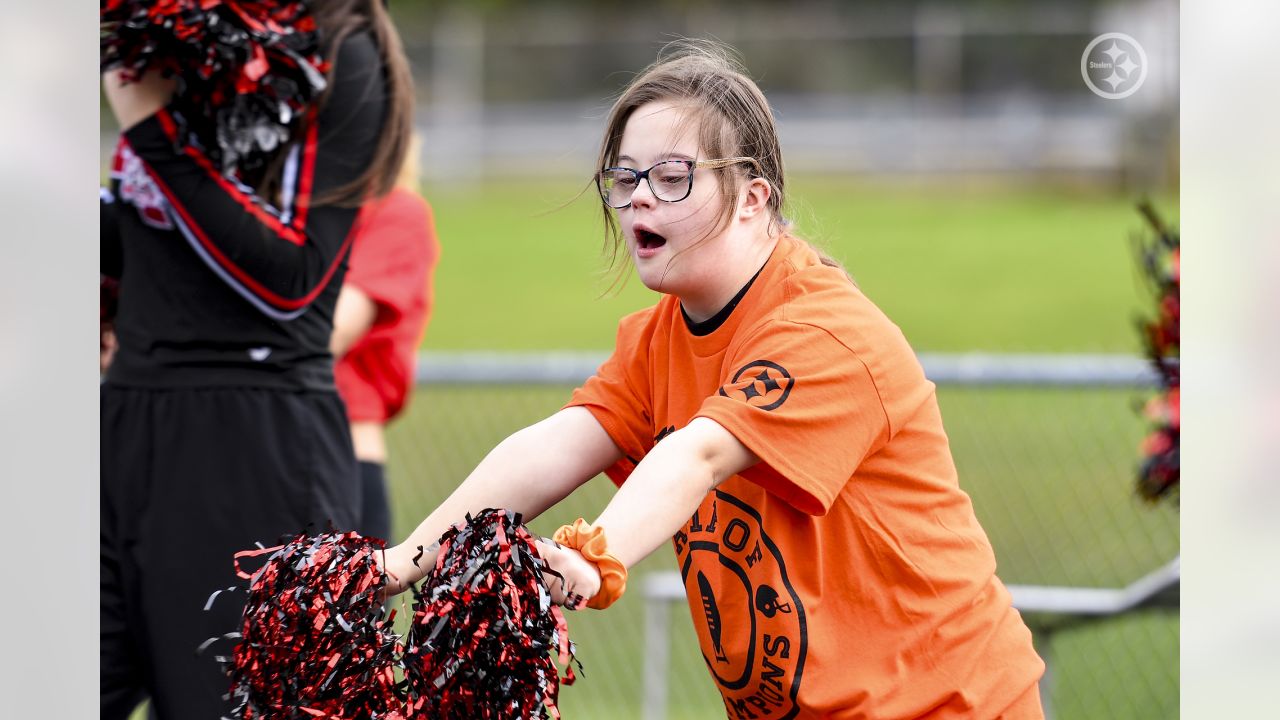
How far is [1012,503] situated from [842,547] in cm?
437

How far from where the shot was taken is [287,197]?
2.52 meters

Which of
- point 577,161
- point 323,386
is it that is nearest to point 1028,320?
point 577,161

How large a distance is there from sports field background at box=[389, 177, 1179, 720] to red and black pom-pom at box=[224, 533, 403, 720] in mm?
519

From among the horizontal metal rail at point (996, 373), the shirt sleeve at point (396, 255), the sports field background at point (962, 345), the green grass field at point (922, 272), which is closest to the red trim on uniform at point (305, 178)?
the sports field background at point (962, 345)

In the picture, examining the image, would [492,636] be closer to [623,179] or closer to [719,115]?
[623,179]

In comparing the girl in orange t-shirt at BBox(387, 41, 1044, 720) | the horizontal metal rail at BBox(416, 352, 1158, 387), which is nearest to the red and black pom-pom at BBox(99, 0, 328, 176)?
the girl in orange t-shirt at BBox(387, 41, 1044, 720)

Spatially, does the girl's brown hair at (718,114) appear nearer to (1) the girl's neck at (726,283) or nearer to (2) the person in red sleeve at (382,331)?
(1) the girl's neck at (726,283)

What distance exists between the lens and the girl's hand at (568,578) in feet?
5.16

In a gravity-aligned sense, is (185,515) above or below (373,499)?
above

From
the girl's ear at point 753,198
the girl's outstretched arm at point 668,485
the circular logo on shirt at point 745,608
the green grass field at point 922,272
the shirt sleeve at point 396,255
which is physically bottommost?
the green grass field at point 922,272

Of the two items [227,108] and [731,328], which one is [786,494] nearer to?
[731,328]

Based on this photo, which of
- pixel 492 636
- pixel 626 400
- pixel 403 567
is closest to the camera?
pixel 492 636

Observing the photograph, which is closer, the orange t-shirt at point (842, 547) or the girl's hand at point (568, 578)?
the girl's hand at point (568, 578)

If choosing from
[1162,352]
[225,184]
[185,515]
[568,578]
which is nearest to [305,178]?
[225,184]
